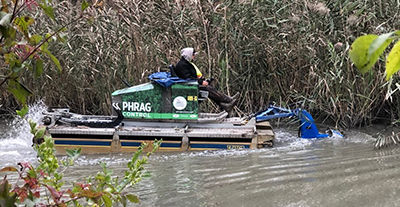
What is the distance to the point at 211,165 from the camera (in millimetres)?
6504

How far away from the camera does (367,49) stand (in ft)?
2.20

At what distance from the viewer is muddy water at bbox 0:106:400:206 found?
183 inches

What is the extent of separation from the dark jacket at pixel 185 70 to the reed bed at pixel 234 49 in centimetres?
108

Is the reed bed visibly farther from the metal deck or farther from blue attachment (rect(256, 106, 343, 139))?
the metal deck

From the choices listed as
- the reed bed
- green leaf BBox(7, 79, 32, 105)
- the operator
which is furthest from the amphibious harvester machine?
green leaf BBox(7, 79, 32, 105)

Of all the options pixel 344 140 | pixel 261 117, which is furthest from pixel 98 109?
pixel 344 140

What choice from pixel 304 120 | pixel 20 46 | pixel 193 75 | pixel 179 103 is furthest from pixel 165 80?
pixel 20 46

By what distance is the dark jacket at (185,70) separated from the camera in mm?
8164

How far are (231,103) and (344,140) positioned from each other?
198 cm

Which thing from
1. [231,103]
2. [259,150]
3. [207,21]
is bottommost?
[259,150]

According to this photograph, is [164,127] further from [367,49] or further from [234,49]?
[367,49]

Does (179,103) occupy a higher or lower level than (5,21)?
lower

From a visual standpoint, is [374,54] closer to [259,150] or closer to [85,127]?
[259,150]

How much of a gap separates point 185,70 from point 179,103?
1.93ft
